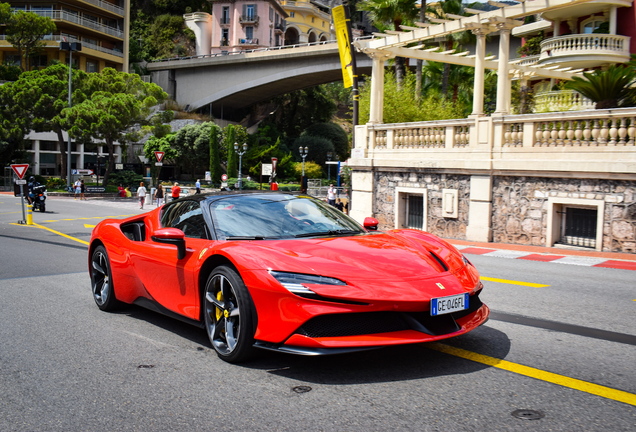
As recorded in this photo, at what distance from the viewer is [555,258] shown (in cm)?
1186

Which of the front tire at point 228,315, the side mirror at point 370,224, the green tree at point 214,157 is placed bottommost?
the front tire at point 228,315

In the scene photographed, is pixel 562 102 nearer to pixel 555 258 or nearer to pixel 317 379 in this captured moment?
pixel 555 258

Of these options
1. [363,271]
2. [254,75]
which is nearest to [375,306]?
[363,271]

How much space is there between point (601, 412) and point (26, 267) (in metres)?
9.17

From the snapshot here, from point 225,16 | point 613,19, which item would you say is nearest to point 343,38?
point 613,19

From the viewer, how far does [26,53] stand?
205ft

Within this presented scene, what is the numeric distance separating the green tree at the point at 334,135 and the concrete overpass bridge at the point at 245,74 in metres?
7.06

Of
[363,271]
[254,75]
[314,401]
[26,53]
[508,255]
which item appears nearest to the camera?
[314,401]

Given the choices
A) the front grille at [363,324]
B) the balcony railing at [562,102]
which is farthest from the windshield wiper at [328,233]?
the balcony railing at [562,102]

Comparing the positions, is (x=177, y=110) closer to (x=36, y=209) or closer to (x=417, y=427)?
(x=36, y=209)

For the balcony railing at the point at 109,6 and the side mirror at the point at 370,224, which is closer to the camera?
the side mirror at the point at 370,224

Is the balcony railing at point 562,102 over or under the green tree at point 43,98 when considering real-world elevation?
under

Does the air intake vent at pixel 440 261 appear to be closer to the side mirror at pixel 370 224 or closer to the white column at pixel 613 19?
the side mirror at pixel 370 224

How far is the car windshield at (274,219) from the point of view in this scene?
4719 millimetres
